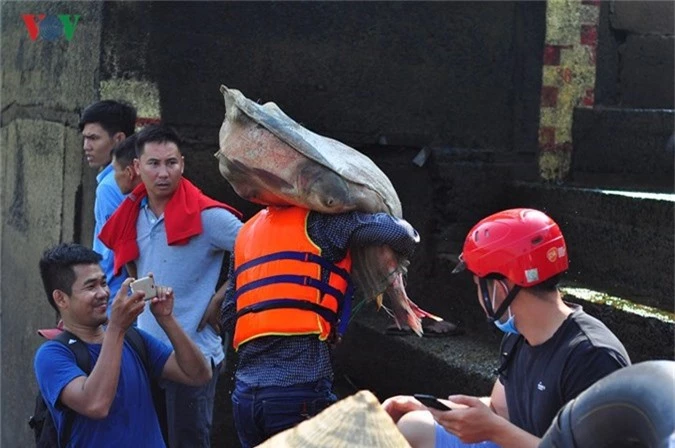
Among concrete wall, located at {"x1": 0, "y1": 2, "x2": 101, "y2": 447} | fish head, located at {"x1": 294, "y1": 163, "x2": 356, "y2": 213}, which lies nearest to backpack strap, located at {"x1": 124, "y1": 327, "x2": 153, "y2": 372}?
fish head, located at {"x1": 294, "y1": 163, "x2": 356, "y2": 213}

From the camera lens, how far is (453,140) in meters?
6.64

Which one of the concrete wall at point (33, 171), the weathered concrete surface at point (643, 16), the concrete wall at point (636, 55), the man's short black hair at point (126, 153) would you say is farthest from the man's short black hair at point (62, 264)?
the weathered concrete surface at point (643, 16)

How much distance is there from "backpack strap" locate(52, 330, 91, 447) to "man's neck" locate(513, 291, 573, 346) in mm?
1526

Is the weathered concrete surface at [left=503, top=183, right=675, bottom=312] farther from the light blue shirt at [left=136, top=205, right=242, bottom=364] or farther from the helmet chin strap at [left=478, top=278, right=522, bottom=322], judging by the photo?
the light blue shirt at [left=136, top=205, right=242, bottom=364]

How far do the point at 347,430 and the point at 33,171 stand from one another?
6292mm

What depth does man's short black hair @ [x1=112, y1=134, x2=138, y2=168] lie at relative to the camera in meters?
5.30

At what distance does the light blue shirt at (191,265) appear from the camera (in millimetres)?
4980

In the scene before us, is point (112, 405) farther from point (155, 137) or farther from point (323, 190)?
point (155, 137)

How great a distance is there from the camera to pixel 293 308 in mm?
4180

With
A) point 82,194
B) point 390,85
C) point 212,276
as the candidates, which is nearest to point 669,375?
point 212,276

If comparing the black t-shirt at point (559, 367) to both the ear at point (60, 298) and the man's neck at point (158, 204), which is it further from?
the man's neck at point (158, 204)

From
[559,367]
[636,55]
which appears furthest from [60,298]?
[636,55]

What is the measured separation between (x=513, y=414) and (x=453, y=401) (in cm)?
30

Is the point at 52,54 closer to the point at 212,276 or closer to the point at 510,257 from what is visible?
the point at 212,276
